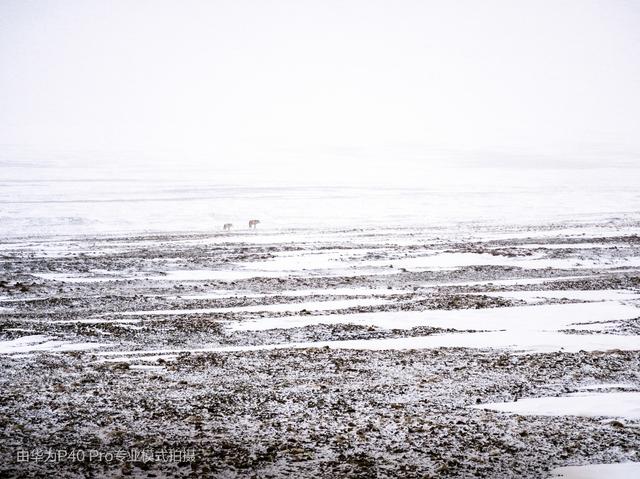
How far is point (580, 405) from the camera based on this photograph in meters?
9.37

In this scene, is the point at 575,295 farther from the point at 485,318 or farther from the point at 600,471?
the point at 600,471

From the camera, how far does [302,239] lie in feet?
99.0

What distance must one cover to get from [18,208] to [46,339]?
29.4 meters

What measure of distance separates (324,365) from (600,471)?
4.95 metres

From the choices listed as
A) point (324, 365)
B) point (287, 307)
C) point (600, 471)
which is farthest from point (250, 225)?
point (600, 471)

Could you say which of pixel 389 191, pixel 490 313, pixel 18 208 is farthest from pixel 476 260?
pixel 389 191

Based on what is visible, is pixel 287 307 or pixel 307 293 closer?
pixel 287 307

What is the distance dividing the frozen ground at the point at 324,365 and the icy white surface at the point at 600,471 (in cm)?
3

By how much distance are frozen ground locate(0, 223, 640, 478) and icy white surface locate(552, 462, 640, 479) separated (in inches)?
1.2

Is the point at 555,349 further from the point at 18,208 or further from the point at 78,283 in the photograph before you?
the point at 18,208

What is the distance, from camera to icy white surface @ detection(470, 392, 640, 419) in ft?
29.7

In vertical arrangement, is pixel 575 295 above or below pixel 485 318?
above

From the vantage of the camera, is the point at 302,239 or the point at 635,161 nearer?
the point at 302,239

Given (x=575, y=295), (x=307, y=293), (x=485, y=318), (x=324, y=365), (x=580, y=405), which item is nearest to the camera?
(x=580, y=405)
